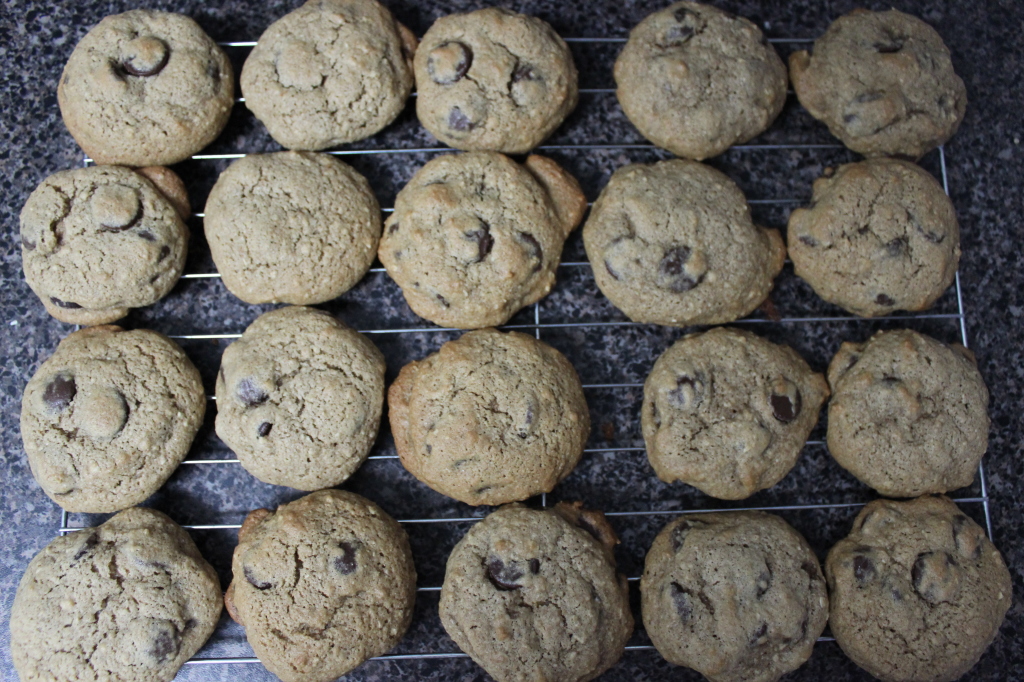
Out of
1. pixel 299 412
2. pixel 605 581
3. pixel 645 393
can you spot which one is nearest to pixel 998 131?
pixel 645 393

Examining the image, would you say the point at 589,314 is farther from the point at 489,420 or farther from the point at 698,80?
the point at 698,80

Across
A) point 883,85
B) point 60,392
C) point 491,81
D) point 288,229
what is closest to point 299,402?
point 288,229

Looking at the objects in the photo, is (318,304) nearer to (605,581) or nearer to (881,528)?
(605,581)

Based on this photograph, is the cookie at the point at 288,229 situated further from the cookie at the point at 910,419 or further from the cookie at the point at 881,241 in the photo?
the cookie at the point at 910,419

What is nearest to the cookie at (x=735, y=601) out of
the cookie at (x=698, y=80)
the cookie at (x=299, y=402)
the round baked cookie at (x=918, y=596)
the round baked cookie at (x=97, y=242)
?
the round baked cookie at (x=918, y=596)

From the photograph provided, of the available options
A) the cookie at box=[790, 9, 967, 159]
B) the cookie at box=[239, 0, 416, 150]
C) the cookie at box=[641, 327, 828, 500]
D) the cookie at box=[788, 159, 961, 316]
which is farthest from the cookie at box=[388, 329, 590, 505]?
the cookie at box=[790, 9, 967, 159]

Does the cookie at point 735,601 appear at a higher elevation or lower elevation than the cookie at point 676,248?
lower

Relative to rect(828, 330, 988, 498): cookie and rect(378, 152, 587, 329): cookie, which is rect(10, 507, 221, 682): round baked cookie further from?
rect(828, 330, 988, 498): cookie
